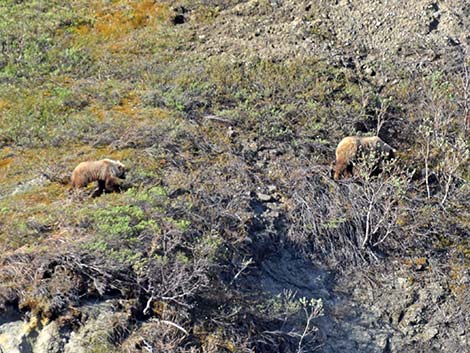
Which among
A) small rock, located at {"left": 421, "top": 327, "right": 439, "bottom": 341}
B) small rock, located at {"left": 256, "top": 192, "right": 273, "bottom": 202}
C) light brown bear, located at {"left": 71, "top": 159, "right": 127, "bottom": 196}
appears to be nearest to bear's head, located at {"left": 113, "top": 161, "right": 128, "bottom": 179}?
light brown bear, located at {"left": 71, "top": 159, "right": 127, "bottom": 196}

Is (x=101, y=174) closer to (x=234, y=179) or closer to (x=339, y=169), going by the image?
(x=234, y=179)

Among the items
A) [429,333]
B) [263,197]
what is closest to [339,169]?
[263,197]

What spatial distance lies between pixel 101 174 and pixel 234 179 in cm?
232

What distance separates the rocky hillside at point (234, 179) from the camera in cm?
992

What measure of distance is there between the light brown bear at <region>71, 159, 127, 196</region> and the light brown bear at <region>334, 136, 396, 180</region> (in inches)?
152

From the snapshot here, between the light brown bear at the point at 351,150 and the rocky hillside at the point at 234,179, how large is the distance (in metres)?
0.30

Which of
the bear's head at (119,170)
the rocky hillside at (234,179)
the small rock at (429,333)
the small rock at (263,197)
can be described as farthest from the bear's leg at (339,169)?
the bear's head at (119,170)

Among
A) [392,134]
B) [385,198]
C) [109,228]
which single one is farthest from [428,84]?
[109,228]

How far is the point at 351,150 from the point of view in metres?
13.6

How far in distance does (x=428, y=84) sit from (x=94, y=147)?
7.12 metres

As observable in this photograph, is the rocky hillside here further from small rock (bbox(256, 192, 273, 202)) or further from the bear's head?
the bear's head

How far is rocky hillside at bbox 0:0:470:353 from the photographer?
9.92 meters

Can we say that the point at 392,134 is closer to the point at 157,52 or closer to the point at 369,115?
the point at 369,115

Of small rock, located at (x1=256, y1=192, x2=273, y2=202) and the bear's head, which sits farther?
small rock, located at (x1=256, y1=192, x2=273, y2=202)
